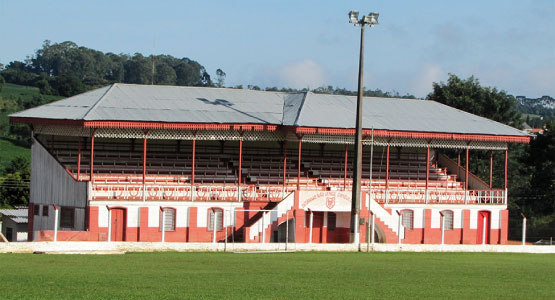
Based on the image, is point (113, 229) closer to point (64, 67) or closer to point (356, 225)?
point (356, 225)

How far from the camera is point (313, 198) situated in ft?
131

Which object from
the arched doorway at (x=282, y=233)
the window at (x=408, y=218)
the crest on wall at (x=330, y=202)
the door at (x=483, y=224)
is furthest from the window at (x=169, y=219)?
the door at (x=483, y=224)

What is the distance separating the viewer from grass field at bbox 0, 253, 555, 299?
17.8 m

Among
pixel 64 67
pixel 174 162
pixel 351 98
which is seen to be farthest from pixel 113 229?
pixel 64 67

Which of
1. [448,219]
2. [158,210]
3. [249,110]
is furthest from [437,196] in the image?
[158,210]

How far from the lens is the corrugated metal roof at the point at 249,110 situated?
4091 cm

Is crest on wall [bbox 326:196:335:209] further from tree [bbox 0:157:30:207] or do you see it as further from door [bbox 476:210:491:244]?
tree [bbox 0:157:30:207]

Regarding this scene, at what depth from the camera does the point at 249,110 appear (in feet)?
145

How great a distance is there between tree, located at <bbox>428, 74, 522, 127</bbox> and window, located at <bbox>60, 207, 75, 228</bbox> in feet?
118

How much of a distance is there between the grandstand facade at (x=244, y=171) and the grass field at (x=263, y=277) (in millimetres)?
8887

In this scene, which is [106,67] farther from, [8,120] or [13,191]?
[13,191]

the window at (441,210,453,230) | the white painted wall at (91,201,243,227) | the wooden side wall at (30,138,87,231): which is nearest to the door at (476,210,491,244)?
the window at (441,210,453,230)

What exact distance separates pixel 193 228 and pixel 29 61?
167 meters

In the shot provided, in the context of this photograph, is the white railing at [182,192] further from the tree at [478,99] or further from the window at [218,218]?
the tree at [478,99]
